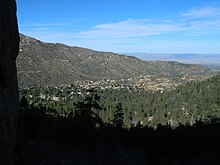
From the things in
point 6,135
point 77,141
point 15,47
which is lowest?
point 77,141

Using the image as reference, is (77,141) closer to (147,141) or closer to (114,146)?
(114,146)

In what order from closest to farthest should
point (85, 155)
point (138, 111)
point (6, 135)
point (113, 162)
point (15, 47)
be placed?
point (6, 135) < point (15, 47) < point (113, 162) < point (85, 155) < point (138, 111)

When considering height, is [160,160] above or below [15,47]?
below

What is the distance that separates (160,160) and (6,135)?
32.5 metres

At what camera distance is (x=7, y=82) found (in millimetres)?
15461

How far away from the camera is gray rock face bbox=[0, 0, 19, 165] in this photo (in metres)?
14.6

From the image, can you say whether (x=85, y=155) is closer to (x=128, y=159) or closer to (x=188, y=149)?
(x=128, y=159)

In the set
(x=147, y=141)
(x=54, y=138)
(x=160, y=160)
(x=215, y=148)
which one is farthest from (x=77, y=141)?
(x=215, y=148)

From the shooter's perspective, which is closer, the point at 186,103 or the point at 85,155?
the point at 85,155

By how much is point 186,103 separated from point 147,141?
340ft

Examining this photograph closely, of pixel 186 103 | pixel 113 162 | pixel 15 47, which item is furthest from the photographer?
pixel 186 103

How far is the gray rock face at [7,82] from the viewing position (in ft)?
48.1

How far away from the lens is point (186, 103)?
157500mm

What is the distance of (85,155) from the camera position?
4303 centimetres
